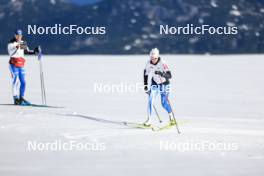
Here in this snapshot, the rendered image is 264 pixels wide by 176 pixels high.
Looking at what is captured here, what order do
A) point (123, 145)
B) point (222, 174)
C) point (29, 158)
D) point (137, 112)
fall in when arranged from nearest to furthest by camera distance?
point (222, 174) < point (29, 158) < point (123, 145) < point (137, 112)

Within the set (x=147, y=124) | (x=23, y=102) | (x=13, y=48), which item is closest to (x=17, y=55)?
(x=13, y=48)

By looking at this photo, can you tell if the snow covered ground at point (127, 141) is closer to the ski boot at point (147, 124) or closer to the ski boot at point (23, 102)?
the ski boot at point (147, 124)

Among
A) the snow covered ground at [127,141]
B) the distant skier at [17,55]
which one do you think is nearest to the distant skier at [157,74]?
the snow covered ground at [127,141]

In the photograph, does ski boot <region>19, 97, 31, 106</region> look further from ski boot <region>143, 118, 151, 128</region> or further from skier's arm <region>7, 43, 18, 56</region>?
ski boot <region>143, 118, 151, 128</region>

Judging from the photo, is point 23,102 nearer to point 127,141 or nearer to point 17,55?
point 17,55

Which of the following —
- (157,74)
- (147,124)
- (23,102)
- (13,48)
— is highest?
(13,48)

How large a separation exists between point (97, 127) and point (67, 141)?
1630mm

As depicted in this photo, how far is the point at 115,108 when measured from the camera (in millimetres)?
16297

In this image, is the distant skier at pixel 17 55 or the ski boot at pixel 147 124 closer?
the ski boot at pixel 147 124

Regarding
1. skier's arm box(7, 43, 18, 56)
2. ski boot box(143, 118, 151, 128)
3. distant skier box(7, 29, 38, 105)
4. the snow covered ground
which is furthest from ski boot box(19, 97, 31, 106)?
ski boot box(143, 118, 151, 128)

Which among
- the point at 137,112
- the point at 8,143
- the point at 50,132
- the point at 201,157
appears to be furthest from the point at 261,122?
the point at 8,143

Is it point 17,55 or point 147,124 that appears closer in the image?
point 147,124

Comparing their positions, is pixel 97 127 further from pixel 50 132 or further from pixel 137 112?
pixel 137 112

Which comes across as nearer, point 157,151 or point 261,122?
point 157,151
